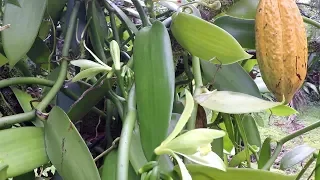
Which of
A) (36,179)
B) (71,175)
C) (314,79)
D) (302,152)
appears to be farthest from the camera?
(314,79)

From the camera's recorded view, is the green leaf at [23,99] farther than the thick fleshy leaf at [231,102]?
Yes

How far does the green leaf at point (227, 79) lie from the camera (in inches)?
14.1

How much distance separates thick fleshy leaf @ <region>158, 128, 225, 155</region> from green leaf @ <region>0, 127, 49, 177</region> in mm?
105

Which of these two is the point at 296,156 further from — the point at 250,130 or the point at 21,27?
the point at 21,27

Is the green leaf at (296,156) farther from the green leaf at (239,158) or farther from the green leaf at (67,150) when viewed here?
the green leaf at (67,150)

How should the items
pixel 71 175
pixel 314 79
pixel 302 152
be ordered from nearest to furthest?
pixel 71 175 → pixel 302 152 → pixel 314 79

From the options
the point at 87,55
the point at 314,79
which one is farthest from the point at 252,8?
the point at 314,79

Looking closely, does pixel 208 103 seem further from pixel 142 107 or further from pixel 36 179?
pixel 36 179

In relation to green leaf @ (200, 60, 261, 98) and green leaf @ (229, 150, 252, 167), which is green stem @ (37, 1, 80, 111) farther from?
green leaf @ (229, 150, 252, 167)

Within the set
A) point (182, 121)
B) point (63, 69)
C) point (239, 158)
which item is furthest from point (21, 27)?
point (239, 158)

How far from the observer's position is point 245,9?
40 cm

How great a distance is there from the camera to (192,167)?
0.25 meters

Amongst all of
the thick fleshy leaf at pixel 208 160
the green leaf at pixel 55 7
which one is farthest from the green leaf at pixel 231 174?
the green leaf at pixel 55 7

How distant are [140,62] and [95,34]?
0.13 m
